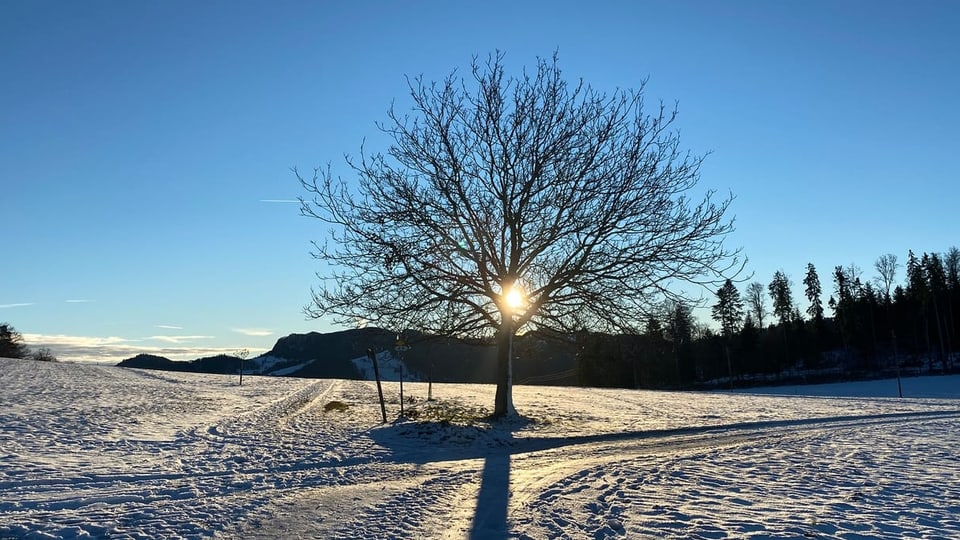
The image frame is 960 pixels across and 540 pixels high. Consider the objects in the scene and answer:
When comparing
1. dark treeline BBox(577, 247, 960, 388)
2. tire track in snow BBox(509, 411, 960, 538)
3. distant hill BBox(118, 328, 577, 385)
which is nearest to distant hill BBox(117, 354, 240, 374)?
distant hill BBox(118, 328, 577, 385)

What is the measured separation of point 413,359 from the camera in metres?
27.1

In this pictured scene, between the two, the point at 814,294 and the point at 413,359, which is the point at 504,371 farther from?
the point at 814,294

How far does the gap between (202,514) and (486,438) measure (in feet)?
29.8

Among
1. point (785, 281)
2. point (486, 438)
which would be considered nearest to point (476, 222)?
point (486, 438)

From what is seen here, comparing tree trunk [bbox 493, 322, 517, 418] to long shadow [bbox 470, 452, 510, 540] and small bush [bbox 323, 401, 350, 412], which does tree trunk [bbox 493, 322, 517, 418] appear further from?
long shadow [bbox 470, 452, 510, 540]

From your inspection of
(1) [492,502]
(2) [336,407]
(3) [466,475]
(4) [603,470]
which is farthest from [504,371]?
(1) [492,502]

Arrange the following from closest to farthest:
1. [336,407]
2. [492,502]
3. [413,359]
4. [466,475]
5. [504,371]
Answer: [492,502]
[466,475]
[504,371]
[336,407]
[413,359]

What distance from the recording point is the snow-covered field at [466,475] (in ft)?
24.3

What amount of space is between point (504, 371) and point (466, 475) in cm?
900

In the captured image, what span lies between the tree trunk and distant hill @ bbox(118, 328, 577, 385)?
1316 mm

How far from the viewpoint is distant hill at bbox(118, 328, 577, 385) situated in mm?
20703

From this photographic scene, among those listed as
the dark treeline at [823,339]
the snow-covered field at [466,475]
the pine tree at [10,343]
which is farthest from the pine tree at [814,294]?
the pine tree at [10,343]

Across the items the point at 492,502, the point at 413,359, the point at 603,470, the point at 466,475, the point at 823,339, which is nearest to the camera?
the point at 492,502

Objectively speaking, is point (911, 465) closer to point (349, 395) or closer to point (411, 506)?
point (411, 506)
